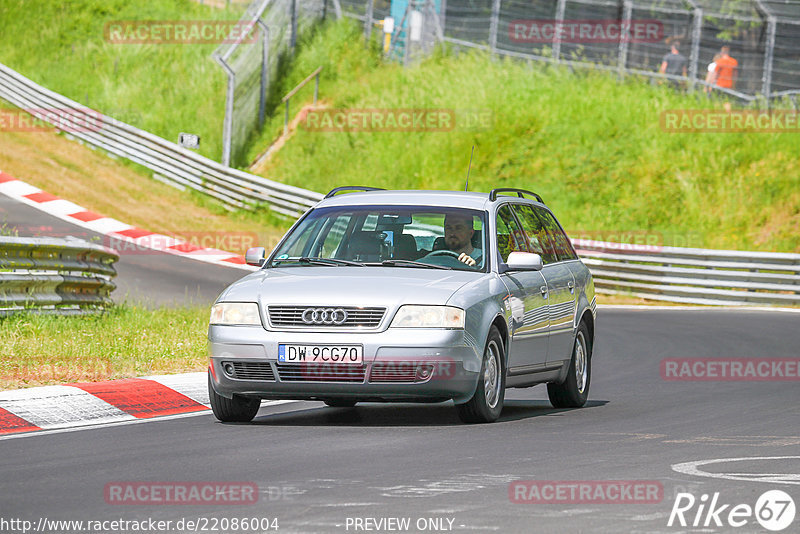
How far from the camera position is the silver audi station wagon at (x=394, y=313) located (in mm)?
9281

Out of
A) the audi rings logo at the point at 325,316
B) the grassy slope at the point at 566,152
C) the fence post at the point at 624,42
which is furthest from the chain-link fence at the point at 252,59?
the audi rings logo at the point at 325,316

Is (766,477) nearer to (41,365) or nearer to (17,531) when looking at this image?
(17,531)

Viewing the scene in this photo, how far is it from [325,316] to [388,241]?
4.43ft

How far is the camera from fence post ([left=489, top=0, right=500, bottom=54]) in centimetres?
3720

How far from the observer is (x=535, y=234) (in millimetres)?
11594

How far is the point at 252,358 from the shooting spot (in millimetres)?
9406

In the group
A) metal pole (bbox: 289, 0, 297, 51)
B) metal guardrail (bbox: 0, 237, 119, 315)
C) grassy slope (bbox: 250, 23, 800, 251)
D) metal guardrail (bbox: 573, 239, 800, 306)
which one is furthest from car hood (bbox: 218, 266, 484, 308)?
metal pole (bbox: 289, 0, 297, 51)

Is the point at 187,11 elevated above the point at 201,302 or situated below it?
above

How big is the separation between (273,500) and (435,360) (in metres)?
2.91

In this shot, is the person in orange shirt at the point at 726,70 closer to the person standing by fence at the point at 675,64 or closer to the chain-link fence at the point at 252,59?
the person standing by fence at the point at 675,64

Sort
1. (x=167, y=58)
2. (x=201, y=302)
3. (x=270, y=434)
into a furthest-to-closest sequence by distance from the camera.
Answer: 1. (x=167, y=58)
2. (x=201, y=302)
3. (x=270, y=434)

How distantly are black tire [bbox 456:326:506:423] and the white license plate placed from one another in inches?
35.2

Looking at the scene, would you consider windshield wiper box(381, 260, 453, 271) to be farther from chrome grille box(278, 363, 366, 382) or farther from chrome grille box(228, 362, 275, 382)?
chrome grille box(228, 362, 275, 382)

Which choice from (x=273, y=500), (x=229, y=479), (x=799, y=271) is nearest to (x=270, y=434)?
(x=229, y=479)
